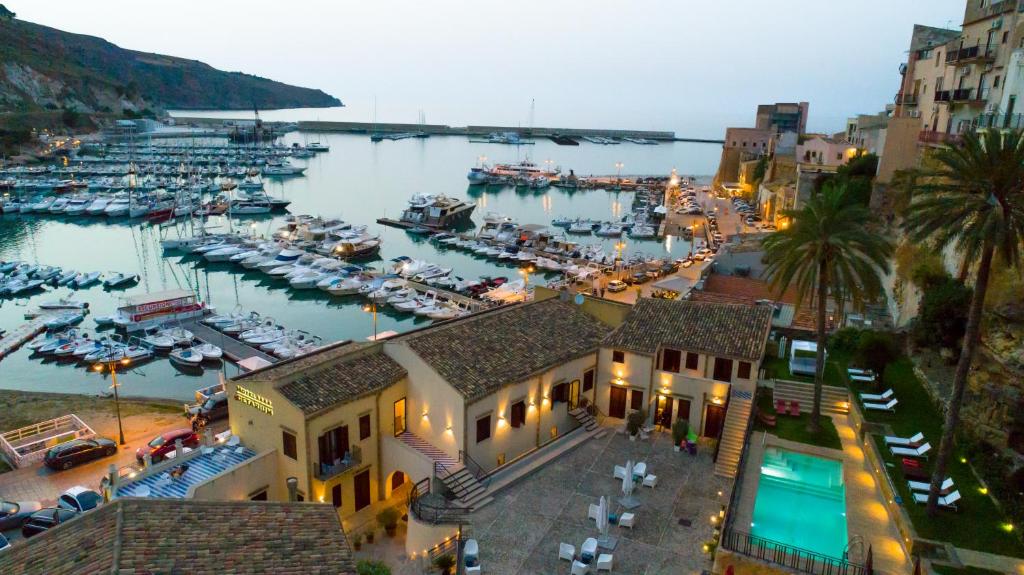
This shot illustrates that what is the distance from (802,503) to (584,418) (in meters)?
8.35

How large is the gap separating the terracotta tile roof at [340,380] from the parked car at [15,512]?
31.6 feet

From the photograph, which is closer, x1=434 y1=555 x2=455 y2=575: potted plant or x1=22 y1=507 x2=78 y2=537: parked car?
x1=434 y1=555 x2=455 y2=575: potted plant

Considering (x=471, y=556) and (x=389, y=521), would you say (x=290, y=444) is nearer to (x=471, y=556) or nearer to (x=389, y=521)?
(x=389, y=521)

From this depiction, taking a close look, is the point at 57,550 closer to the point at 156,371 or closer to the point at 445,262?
the point at 156,371

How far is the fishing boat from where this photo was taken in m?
44.3

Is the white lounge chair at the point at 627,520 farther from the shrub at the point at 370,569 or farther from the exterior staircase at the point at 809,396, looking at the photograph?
the exterior staircase at the point at 809,396

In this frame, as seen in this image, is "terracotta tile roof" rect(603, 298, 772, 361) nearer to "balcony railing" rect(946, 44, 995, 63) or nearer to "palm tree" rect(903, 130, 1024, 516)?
"palm tree" rect(903, 130, 1024, 516)

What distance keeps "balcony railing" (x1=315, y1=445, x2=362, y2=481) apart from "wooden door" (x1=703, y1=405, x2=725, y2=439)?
13175mm

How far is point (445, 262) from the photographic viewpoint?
69.2 metres

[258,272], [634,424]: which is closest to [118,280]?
[258,272]

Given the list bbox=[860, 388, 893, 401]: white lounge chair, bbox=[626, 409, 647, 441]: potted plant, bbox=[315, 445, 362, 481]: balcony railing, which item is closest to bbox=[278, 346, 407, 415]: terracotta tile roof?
bbox=[315, 445, 362, 481]: balcony railing

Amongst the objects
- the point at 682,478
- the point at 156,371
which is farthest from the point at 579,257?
the point at 682,478

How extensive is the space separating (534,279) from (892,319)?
32077 millimetres

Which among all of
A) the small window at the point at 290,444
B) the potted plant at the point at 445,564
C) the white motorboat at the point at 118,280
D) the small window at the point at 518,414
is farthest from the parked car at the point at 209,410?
the white motorboat at the point at 118,280
